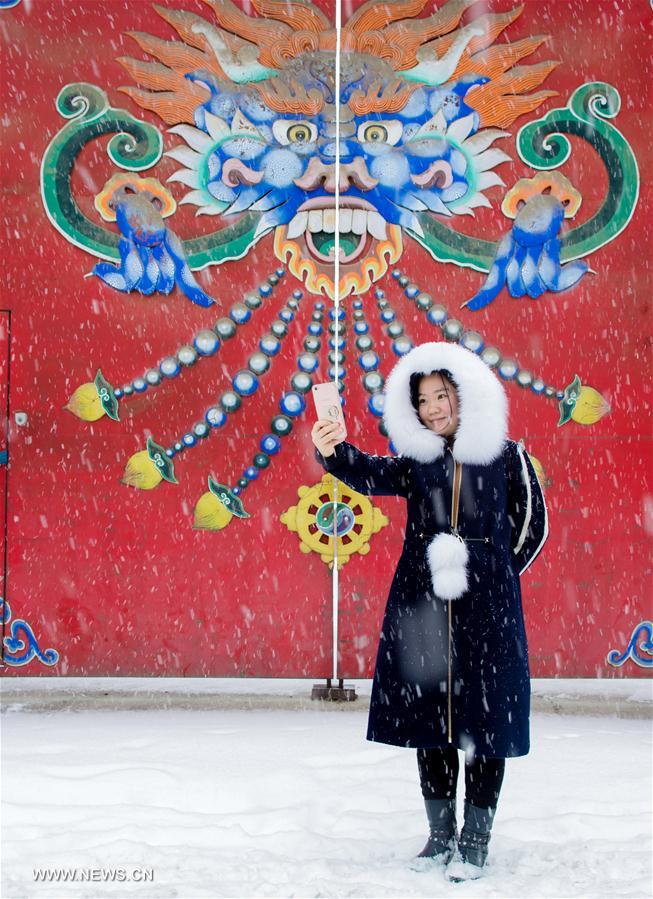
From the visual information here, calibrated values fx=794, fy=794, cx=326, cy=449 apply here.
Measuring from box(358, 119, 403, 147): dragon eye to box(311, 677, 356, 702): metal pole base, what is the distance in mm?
2347

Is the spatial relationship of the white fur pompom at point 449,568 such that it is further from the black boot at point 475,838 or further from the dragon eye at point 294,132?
the dragon eye at point 294,132

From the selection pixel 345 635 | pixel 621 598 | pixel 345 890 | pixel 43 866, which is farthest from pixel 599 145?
pixel 43 866

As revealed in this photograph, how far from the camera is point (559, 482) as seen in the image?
3.45m

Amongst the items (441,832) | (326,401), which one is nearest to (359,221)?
(326,401)

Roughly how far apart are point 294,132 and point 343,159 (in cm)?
25

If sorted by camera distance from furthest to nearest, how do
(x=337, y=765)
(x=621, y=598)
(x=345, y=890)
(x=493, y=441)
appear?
(x=621, y=598) < (x=337, y=765) < (x=493, y=441) < (x=345, y=890)

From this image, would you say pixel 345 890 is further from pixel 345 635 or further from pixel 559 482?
pixel 559 482

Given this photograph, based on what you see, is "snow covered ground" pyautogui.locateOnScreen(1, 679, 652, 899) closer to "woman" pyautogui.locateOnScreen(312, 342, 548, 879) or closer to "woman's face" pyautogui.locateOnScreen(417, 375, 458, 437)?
"woman" pyautogui.locateOnScreen(312, 342, 548, 879)

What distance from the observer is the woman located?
195 centimetres

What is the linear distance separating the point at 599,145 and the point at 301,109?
131 cm

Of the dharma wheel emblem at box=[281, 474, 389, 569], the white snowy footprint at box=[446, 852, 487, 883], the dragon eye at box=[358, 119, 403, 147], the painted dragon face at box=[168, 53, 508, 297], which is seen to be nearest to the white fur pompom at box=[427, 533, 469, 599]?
the white snowy footprint at box=[446, 852, 487, 883]

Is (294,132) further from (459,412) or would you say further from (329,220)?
(459,412)

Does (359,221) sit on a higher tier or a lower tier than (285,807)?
higher

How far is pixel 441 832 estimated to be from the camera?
2.00 metres
